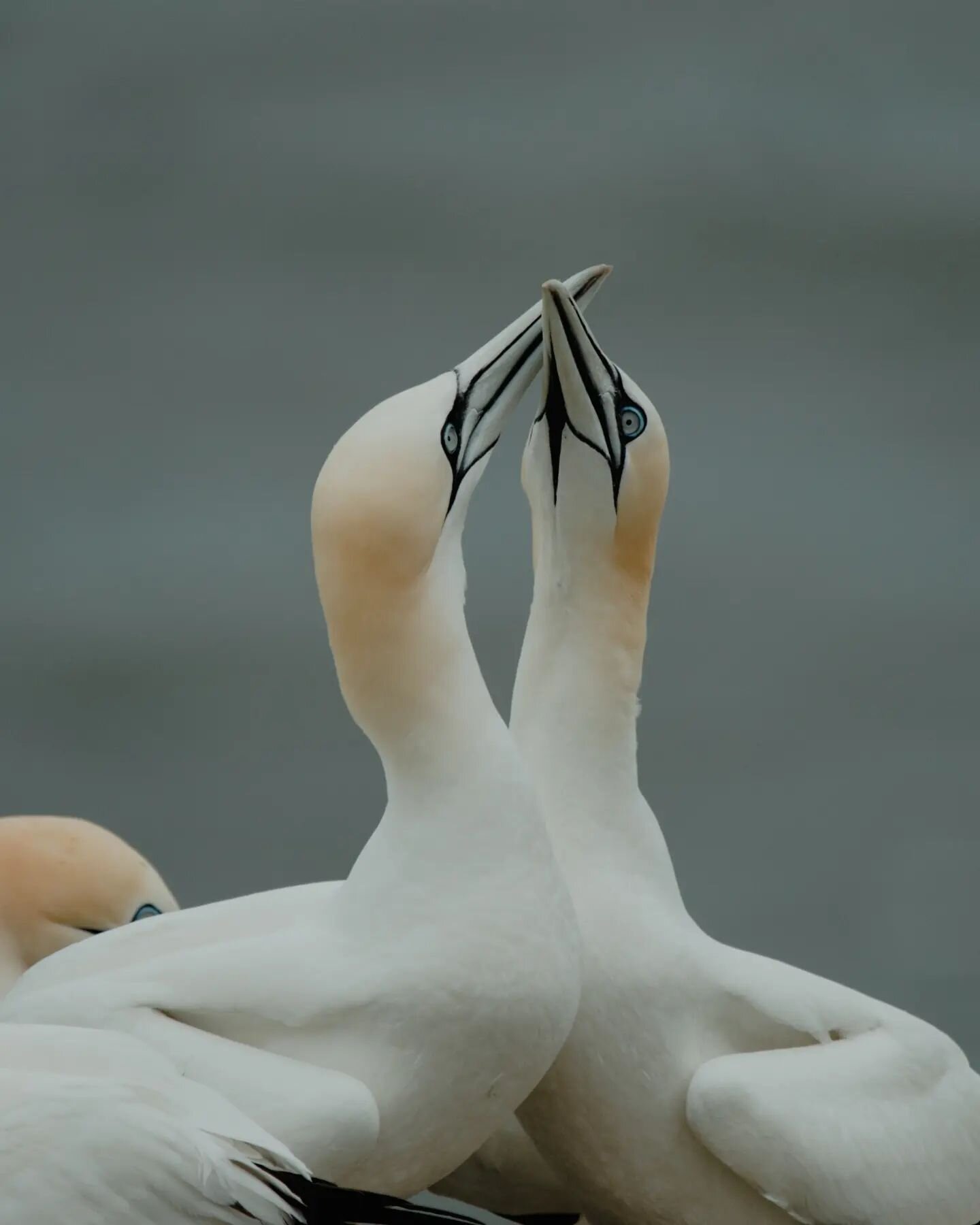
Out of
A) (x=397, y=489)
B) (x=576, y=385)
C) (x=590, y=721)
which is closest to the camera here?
(x=397, y=489)

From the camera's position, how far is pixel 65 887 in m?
5.43

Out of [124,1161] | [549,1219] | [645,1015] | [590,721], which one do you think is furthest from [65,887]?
[124,1161]

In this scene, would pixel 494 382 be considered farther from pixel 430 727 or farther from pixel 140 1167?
pixel 140 1167

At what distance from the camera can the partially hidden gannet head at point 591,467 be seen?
15.1ft

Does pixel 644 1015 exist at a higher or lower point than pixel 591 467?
lower

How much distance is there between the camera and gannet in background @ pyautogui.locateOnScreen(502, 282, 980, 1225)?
14.5ft

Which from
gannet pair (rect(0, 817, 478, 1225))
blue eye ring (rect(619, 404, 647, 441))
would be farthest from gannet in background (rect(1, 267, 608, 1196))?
blue eye ring (rect(619, 404, 647, 441))

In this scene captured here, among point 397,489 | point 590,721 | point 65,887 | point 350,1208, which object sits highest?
point 397,489

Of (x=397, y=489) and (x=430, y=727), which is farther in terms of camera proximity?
(x=430, y=727)

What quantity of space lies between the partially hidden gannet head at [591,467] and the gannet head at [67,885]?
122cm

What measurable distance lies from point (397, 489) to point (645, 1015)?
1.01 meters

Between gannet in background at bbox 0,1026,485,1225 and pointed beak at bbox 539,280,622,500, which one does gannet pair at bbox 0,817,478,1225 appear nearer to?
gannet in background at bbox 0,1026,485,1225

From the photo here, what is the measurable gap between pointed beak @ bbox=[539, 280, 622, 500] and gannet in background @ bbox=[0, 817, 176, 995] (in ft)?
4.59

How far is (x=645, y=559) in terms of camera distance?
4.79 meters
